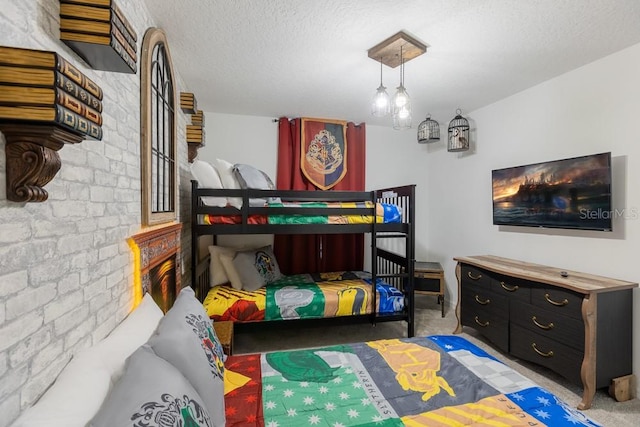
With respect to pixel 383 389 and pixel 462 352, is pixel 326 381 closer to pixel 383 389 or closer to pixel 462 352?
pixel 383 389

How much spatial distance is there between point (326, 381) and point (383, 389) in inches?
10.0

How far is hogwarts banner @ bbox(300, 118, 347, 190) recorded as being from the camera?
12.6ft

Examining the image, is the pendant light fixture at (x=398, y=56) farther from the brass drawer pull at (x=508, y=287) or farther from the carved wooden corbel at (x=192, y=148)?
the carved wooden corbel at (x=192, y=148)

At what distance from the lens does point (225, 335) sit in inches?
86.4

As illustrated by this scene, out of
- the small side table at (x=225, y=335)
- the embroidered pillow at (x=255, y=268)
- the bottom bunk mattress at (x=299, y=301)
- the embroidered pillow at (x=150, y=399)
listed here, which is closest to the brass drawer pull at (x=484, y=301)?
the bottom bunk mattress at (x=299, y=301)

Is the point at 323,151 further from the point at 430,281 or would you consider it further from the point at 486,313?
the point at 486,313

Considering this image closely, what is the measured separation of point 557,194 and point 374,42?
1.91m

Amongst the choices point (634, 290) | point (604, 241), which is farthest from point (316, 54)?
point (634, 290)

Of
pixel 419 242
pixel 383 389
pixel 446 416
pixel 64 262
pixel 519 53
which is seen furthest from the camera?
pixel 419 242

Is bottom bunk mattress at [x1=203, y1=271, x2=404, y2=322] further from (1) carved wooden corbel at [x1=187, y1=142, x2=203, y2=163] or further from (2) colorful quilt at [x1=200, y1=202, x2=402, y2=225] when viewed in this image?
(1) carved wooden corbel at [x1=187, y1=142, x2=203, y2=163]

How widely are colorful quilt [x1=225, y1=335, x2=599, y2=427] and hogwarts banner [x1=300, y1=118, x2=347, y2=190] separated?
2487mm

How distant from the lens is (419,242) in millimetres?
4371

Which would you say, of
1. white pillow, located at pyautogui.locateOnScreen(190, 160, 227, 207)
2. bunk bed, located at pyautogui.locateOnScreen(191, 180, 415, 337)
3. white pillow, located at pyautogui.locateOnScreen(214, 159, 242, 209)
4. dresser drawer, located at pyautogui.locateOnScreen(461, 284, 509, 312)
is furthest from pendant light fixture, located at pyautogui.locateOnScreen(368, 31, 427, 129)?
dresser drawer, located at pyautogui.locateOnScreen(461, 284, 509, 312)

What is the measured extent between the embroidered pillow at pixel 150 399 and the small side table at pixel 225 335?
122cm
